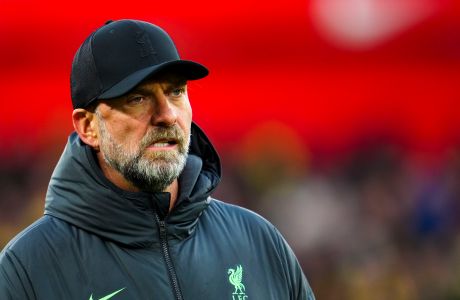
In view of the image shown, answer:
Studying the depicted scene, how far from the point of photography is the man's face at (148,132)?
243 centimetres

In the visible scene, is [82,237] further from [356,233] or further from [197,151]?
[356,233]

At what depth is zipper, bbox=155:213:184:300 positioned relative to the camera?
242 cm

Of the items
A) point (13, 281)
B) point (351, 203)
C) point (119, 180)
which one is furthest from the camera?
point (351, 203)

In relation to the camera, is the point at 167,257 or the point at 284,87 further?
the point at 284,87

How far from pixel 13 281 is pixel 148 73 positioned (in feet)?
2.13

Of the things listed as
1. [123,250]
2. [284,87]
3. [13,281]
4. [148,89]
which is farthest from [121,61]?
[284,87]

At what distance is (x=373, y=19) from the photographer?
21.6 feet

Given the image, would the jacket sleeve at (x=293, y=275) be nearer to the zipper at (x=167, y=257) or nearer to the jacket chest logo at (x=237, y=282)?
the jacket chest logo at (x=237, y=282)

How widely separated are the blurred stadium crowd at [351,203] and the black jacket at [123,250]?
12.4ft

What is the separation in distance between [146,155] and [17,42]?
13.8 feet

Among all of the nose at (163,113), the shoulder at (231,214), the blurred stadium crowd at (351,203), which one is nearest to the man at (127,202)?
the nose at (163,113)

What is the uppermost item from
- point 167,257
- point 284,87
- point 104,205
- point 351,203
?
point 104,205

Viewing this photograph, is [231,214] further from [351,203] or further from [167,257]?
[351,203]

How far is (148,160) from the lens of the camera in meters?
2.44
